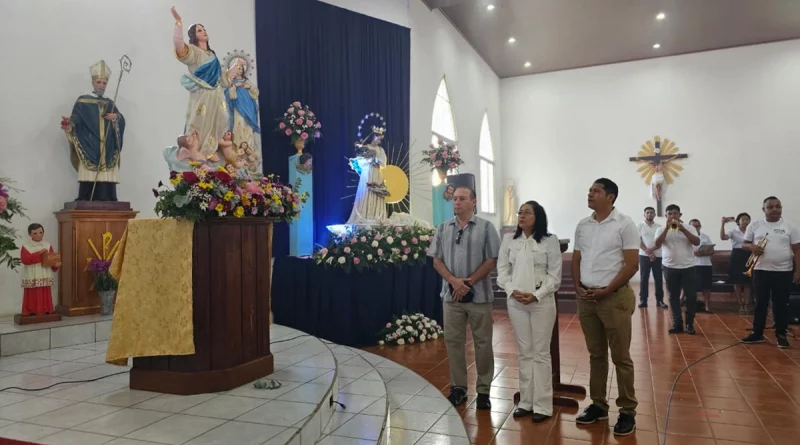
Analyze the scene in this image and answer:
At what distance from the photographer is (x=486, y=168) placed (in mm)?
13805

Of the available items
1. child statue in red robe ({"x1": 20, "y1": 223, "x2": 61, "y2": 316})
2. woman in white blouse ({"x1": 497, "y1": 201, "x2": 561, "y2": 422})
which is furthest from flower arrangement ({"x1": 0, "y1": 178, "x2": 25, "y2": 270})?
woman in white blouse ({"x1": 497, "y1": 201, "x2": 561, "y2": 422})

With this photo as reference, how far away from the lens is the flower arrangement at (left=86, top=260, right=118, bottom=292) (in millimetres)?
4176

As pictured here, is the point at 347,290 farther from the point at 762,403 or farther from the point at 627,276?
the point at 762,403

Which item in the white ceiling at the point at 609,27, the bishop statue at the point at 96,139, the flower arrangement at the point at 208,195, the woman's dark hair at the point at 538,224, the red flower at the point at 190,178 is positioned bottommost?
the woman's dark hair at the point at 538,224

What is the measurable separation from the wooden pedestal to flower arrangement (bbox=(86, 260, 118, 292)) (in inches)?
64.6

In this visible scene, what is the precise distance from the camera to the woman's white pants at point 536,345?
128 inches

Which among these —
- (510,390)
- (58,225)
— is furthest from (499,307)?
(58,225)

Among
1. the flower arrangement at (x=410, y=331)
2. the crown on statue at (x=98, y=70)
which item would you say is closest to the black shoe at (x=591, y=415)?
the flower arrangement at (x=410, y=331)

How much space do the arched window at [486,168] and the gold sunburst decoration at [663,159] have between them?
12.1 ft

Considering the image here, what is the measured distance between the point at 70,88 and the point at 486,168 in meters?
10.6

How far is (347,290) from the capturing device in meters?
5.60

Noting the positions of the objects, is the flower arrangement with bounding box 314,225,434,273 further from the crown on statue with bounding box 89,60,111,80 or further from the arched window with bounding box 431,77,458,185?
the arched window with bounding box 431,77,458,185

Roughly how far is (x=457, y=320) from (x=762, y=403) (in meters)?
2.13

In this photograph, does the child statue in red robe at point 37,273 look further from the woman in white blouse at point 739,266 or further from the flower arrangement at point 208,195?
the woman in white blouse at point 739,266
